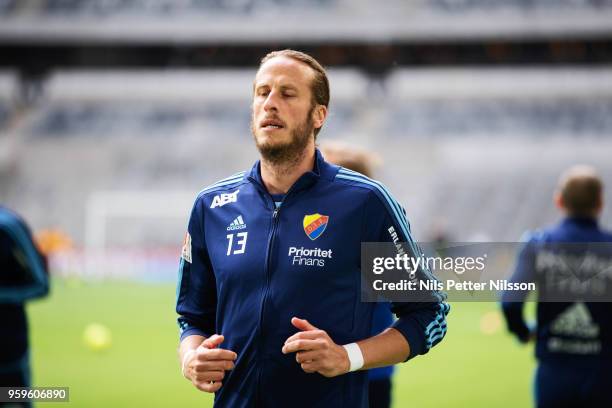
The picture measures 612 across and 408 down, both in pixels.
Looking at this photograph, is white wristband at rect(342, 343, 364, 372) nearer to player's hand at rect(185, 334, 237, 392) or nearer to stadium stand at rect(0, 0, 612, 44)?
player's hand at rect(185, 334, 237, 392)

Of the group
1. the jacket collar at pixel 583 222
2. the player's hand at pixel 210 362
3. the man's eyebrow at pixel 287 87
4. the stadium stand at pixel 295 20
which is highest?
the stadium stand at pixel 295 20

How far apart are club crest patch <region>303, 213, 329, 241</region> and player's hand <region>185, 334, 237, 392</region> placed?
475mm

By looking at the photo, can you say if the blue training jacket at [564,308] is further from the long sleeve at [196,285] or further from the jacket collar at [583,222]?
the long sleeve at [196,285]

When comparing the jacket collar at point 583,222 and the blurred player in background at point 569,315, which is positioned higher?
the jacket collar at point 583,222

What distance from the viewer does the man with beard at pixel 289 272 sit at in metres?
2.49

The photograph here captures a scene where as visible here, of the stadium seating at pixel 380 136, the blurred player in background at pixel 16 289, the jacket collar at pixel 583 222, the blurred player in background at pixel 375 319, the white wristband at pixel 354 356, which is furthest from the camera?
the stadium seating at pixel 380 136

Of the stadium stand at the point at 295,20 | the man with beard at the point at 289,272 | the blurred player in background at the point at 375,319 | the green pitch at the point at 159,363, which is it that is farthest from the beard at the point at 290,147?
the stadium stand at the point at 295,20

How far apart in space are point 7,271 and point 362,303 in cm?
242

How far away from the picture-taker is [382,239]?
2607 mm

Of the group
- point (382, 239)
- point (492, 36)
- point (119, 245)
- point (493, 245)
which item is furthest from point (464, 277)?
point (492, 36)

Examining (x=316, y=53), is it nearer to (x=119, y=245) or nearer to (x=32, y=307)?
(x=119, y=245)

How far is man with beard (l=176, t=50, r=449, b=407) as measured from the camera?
97.9 inches

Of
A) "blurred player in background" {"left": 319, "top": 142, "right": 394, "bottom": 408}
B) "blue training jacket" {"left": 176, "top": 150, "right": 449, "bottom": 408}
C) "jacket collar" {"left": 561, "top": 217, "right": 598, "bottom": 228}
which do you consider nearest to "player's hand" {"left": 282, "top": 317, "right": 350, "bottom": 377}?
"blue training jacket" {"left": 176, "top": 150, "right": 449, "bottom": 408}

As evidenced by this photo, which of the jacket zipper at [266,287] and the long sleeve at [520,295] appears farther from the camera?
the long sleeve at [520,295]
